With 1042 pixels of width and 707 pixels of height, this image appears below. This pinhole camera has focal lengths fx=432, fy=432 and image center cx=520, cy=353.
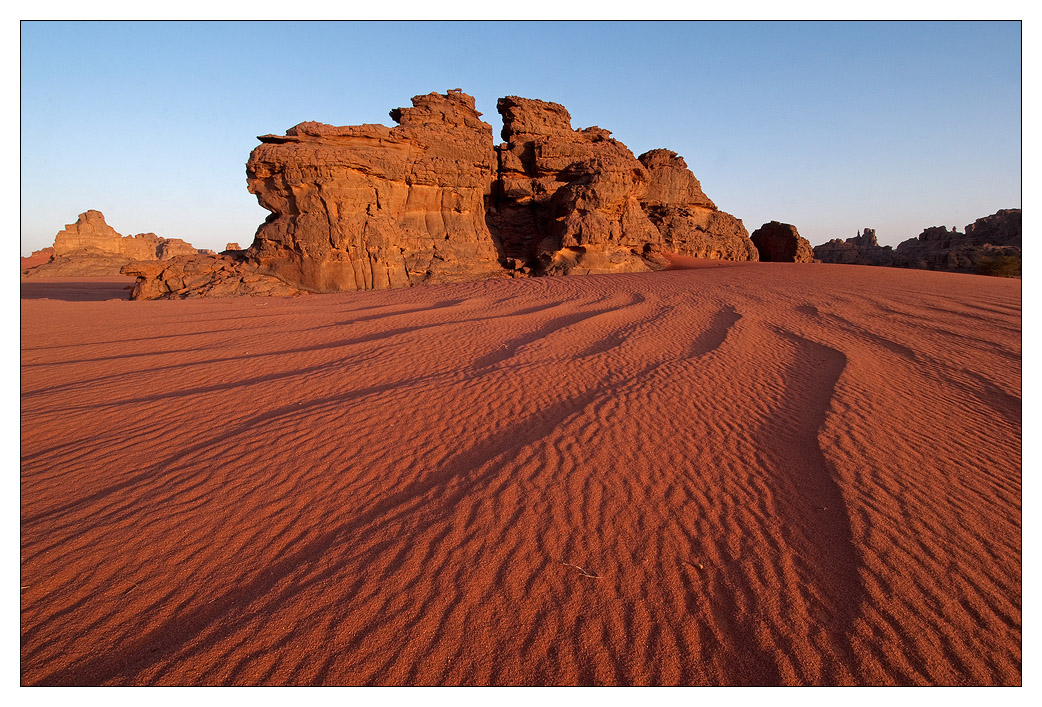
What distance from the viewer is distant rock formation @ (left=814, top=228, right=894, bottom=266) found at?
27.9m

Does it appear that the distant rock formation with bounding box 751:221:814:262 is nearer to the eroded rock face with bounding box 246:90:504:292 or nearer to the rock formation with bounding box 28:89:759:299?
the rock formation with bounding box 28:89:759:299

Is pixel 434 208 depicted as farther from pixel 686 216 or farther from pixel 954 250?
pixel 954 250

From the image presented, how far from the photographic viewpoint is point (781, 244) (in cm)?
2586

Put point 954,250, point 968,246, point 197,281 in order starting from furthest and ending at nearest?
point 968,246 → point 954,250 → point 197,281

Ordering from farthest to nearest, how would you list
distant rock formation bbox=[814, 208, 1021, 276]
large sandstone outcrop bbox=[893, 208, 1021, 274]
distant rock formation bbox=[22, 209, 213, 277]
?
1. distant rock formation bbox=[22, 209, 213, 277]
2. large sandstone outcrop bbox=[893, 208, 1021, 274]
3. distant rock formation bbox=[814, 208, 1021, 276]

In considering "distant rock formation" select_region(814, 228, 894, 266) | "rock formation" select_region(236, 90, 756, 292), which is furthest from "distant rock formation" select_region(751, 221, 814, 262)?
"rock formation" select_region(236, 90, 756, 292)

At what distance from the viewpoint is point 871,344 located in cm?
641

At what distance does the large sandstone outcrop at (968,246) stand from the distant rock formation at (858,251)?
2.43ft

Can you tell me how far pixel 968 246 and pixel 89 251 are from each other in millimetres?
59485

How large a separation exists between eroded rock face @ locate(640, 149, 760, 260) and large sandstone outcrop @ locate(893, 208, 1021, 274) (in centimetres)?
832

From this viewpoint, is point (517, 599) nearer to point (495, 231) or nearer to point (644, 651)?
point (644, 651)

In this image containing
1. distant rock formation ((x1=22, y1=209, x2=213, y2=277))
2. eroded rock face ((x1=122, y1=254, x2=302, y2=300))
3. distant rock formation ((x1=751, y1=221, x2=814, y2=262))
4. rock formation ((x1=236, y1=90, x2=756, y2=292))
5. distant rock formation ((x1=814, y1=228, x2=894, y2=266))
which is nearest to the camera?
eroded rock face ((x1=122, y1=254, x2=302, y2=300))

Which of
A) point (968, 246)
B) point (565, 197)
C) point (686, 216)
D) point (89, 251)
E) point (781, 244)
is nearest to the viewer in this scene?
point (565, 197)

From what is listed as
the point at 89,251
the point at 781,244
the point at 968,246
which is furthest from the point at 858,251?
the point at 89,251
